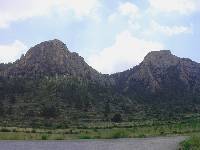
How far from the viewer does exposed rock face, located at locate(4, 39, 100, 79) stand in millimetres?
155200

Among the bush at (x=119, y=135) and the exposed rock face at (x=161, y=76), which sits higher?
the exposed rock face at (x=161, y=76)

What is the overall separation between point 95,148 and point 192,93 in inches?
5264

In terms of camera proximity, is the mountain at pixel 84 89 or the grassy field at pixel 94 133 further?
the mountain at pixel 84 89

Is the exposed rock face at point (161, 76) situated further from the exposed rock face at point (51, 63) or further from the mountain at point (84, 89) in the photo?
the exposed rock face at point (51, 63)

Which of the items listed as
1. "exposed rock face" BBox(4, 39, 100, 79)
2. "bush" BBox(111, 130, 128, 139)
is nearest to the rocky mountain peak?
"exposed rock face" BBox(4, 39, 100, 79)

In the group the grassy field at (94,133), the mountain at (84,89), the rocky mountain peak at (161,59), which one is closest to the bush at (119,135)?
the grassy field at (94,133)

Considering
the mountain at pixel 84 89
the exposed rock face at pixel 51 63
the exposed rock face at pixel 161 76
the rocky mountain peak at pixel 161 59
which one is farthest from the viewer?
the rocky mountain peak at pixel 161 59

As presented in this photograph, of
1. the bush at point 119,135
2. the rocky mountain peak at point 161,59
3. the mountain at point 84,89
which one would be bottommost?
the bush at point 119,135

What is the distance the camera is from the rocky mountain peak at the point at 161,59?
183375mm

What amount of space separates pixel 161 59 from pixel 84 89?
229 feet

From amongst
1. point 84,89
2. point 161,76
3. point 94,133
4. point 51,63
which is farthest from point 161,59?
point 94,133

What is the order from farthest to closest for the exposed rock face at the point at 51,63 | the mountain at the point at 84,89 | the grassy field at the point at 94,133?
1. the exposed rock face at the point at 51,63
2. the mountain at the point at 84,89
3. the grassy field at the point at 94,133

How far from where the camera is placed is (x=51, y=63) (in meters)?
162

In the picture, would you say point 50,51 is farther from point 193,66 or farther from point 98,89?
point 193,66
